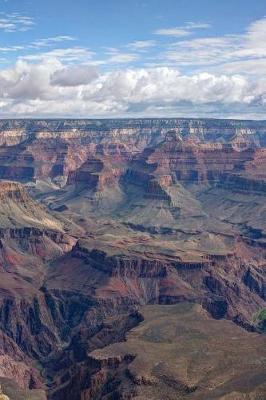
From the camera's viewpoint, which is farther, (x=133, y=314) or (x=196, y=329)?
(x=133, y=314)

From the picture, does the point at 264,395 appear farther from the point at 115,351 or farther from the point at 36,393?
the point at 36,393

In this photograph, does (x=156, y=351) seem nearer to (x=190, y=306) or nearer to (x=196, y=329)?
(x=196, y=329)

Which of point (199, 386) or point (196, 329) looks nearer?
point (199, 386)

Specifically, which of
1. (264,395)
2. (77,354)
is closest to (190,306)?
(77,354)

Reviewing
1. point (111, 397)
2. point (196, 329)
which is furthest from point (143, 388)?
point (196, 329)

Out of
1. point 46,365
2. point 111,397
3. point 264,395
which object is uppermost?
point 264,395

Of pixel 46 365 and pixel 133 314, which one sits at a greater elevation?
pixel 133 314

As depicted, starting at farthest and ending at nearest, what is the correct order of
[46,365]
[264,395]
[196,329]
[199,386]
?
[46,365]
[196,329]
[199,386]
[264,395]

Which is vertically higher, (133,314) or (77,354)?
(133,314)

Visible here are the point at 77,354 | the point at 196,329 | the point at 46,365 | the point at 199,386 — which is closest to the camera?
the point at 199,386
